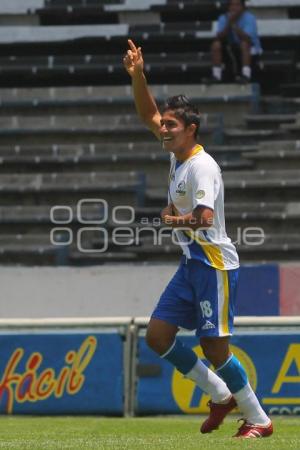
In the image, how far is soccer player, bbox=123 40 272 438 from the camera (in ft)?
21.2

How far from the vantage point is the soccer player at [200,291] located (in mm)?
6465

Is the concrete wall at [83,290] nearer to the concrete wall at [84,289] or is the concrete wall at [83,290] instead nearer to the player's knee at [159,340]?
the concrete wall at [84,289]

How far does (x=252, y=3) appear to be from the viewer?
53.4ft

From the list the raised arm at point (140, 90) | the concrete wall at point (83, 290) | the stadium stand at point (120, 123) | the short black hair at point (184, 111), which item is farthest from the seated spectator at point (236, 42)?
the short black hair at point (184, 111)

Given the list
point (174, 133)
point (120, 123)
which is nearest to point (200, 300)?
point (174, 133)

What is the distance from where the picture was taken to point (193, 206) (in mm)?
Answer: 6375

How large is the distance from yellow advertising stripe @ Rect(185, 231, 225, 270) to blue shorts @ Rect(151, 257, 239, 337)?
0.11 ft

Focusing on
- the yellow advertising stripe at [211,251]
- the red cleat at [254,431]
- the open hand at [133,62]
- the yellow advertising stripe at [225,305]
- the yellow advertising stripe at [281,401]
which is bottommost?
the yellow advertising stripe at [281,401]

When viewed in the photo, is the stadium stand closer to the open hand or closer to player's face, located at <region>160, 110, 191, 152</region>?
the open hand

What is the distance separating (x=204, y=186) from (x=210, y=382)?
1.15 metres

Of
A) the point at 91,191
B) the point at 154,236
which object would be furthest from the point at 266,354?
the point at 91,191

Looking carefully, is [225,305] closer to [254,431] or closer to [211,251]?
[211,251]

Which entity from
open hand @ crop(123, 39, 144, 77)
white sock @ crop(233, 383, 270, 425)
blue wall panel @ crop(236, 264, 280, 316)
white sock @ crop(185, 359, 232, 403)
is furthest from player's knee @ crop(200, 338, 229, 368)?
blue wall panel @ crop(236, 264, 280, 316)

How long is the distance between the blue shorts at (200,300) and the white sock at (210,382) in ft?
0.77
